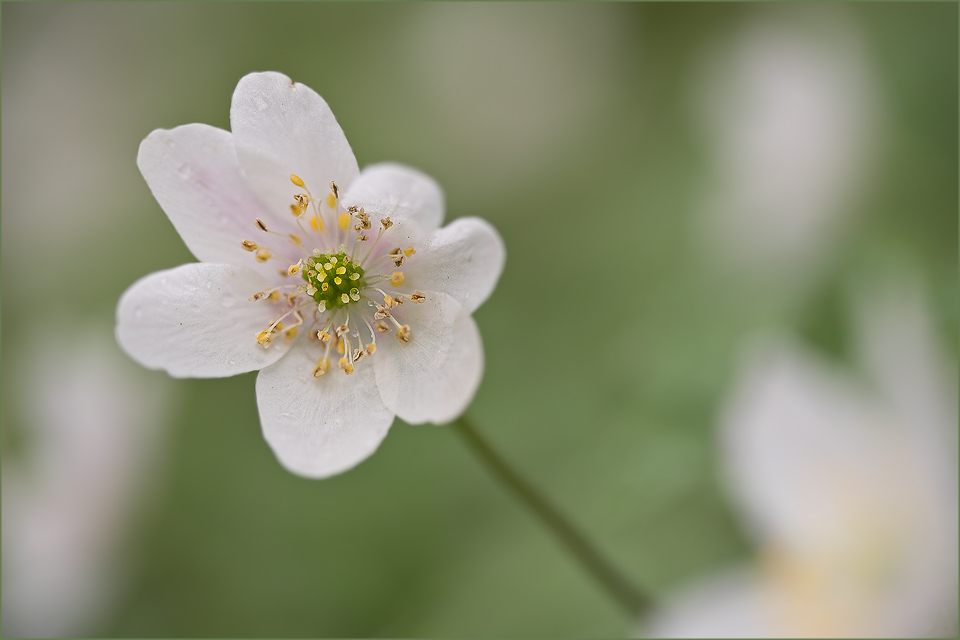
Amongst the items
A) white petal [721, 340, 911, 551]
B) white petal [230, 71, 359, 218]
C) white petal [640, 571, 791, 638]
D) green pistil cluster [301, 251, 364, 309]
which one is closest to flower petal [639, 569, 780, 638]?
white petal [640, 571, 791, 638]

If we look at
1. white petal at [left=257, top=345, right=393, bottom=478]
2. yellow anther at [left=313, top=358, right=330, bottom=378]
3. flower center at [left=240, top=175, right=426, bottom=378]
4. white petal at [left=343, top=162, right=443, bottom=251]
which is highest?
white petal at [left=343, top=162, right=443, bottom=251]

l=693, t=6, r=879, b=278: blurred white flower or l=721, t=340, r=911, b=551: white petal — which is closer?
l=721, t=340, r=911, b=551: white petal

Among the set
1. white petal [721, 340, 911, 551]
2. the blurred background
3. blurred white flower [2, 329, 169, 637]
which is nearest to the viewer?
white petal [721, 340, 911, 551]

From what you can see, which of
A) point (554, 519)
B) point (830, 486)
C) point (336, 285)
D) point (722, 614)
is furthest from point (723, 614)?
point (336, 285)

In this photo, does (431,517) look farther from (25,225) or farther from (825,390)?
(25,225)

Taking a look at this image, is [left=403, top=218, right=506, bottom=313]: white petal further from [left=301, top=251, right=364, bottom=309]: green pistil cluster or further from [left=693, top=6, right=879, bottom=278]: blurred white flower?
[left=693, top=6, right=879, bottom=278]: blurred white flower

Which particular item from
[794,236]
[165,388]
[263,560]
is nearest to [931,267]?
[794,236]

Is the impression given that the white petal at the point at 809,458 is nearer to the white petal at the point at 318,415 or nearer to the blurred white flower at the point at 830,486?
the blurred white flower at the point at 830,486
